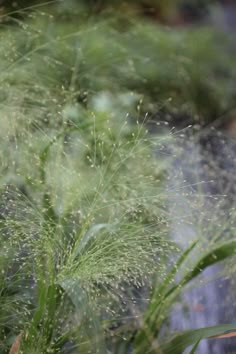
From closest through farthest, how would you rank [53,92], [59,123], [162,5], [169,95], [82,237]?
1. [82,237]
2. [59,123]
3. [53,92]
4. [169,95]
5. [162,5]

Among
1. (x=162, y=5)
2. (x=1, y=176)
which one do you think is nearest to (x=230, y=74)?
(x=162, y=5)

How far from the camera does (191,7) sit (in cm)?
380

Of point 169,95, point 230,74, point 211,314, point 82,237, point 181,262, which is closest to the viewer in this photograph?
point 82,237

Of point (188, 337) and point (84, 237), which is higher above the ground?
point (84, 237)

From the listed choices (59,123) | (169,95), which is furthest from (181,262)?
(169,95)

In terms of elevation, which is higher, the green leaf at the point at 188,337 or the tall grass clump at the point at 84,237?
the tall grass clump at the point at 84,237

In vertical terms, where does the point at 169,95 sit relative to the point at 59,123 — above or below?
below

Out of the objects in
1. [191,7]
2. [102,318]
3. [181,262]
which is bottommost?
[191,7]

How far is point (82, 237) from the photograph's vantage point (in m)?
1.22

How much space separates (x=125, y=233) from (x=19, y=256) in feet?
0.65

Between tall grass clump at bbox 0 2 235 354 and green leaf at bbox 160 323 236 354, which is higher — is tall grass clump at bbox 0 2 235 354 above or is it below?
above

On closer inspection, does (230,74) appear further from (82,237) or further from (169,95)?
(82,237)

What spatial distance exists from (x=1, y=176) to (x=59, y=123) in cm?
40

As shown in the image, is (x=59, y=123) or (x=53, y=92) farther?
(x=53, y=92)
